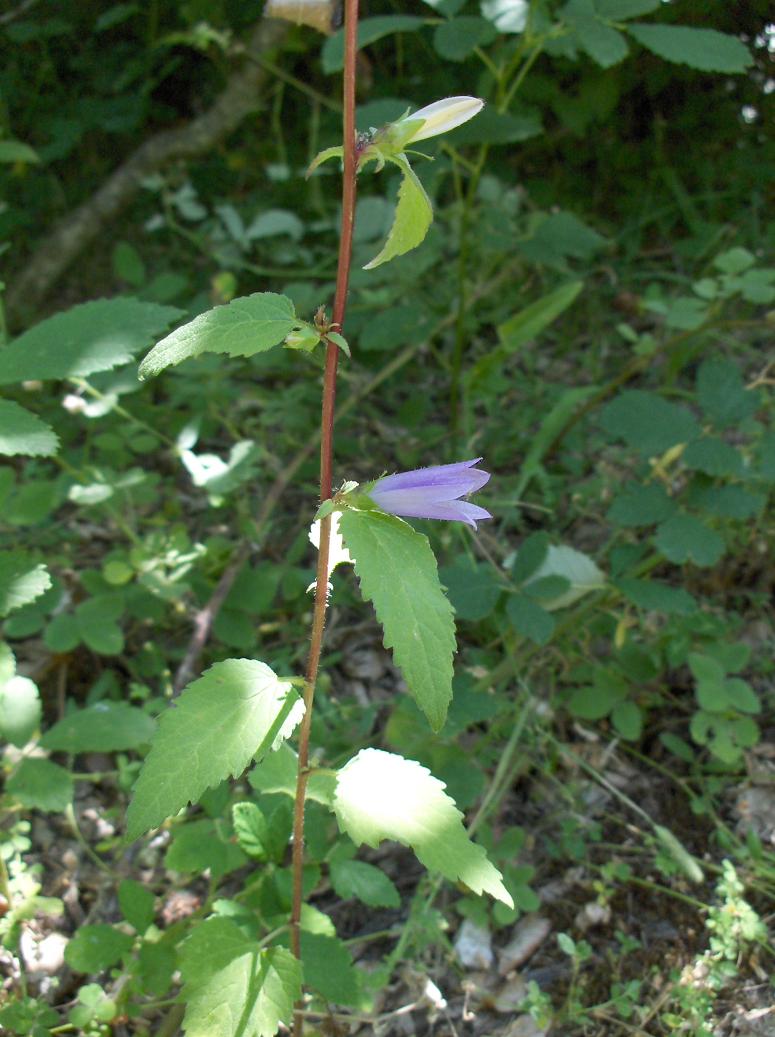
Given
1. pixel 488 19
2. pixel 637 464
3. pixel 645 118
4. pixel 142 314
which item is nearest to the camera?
pixel 142 314

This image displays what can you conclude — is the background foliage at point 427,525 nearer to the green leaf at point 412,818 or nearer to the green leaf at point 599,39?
the green leaf at point 599,39

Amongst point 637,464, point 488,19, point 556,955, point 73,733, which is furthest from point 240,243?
point 556,955

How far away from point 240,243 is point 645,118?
4.75 ft

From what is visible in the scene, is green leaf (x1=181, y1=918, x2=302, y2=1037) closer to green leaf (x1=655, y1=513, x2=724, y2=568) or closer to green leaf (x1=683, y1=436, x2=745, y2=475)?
green leaf (x1=655, y1=513, x2=724, y2=568)

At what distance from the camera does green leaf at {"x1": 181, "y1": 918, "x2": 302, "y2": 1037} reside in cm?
122

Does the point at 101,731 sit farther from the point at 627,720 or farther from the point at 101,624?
the point at 627,720

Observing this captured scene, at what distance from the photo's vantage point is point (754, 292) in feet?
7.53

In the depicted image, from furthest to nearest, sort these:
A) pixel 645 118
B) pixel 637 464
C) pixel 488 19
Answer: pixel 645 118
pixel 637 464
pixel 488 19

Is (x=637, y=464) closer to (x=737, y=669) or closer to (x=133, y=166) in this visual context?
(x=737, y=669)

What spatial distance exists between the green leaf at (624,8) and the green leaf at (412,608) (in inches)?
60.2

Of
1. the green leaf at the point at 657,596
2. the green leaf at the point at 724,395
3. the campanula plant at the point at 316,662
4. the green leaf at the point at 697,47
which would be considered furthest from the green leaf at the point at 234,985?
the green leaf at the point at 697,47

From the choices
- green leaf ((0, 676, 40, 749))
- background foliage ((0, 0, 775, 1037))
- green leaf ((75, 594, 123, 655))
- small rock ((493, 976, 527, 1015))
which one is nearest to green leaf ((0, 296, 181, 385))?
background foliage ((0, 0, 775, 1037))

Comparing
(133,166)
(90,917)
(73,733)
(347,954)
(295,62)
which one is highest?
(295,62)

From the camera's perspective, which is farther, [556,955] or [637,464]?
[637,464]
